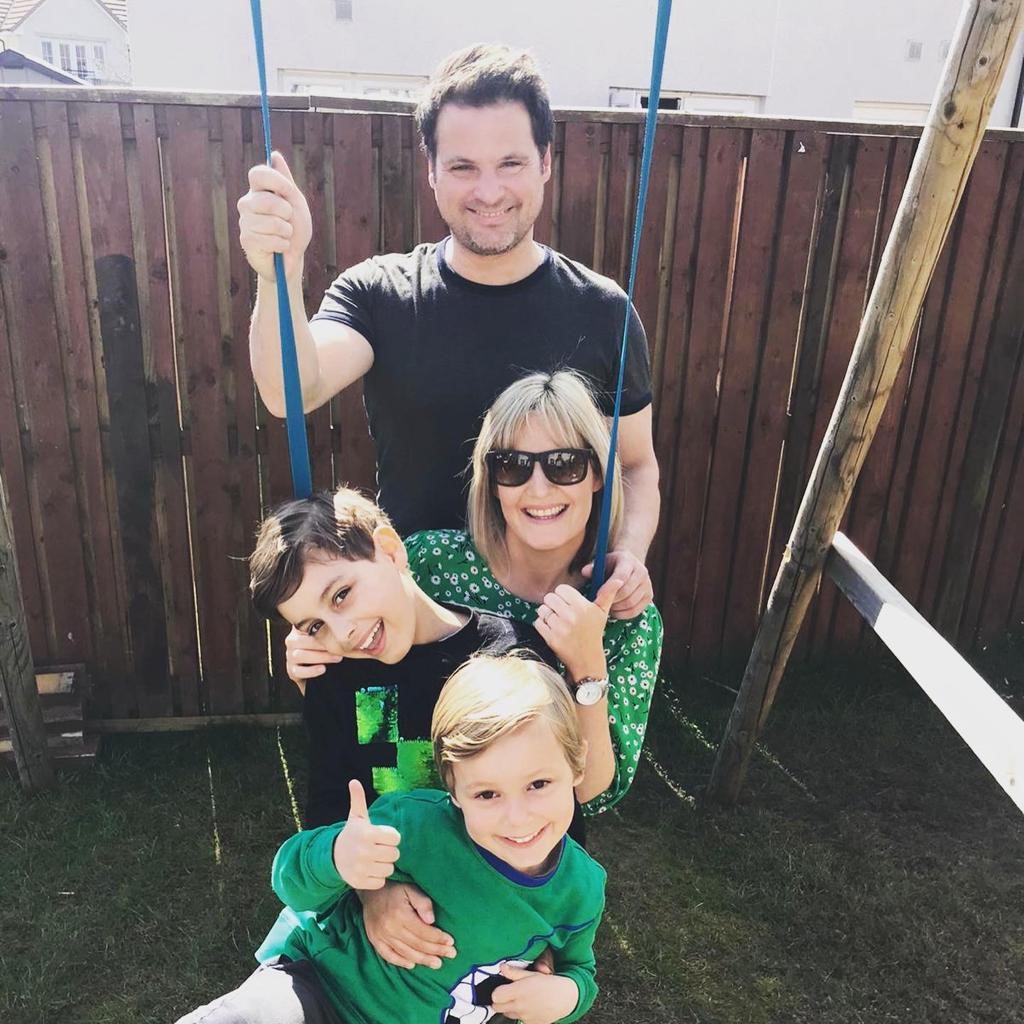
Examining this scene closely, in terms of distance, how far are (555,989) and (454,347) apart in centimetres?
120

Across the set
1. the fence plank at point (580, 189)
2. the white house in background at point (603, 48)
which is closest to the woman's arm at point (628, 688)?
the fence plank at point (580, 189)

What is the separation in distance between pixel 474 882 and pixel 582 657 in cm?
37

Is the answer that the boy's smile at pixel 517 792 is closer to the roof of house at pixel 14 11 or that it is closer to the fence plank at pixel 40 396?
the fence plank at pixel 40 396

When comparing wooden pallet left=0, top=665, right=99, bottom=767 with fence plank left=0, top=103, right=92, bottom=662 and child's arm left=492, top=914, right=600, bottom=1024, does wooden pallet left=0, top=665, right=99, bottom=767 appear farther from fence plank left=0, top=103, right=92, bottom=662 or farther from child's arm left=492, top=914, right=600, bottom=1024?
child's arm left=492, top=914, right=600, bottom=1024

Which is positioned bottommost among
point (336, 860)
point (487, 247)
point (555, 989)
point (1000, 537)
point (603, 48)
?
point (1000, 537)

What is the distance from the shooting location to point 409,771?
1.57 metres

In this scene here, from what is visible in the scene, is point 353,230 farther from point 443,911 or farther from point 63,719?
point 443,911

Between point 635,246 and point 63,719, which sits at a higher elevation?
point 635,246

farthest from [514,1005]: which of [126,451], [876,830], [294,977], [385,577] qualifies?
[126,451]

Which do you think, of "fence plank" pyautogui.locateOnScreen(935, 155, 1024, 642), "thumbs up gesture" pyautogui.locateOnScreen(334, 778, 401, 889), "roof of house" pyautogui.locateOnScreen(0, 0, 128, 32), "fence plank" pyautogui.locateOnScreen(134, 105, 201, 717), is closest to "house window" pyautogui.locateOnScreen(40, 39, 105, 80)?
"roof of house" pyautogui.locateOnScreen(0, 0, 128, 32)

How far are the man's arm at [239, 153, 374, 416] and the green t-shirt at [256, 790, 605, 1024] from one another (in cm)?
76

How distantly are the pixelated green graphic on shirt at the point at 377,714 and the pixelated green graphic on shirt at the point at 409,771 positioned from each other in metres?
0.03

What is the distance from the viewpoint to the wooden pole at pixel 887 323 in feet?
7.42

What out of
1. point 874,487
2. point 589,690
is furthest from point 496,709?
point 874,487
